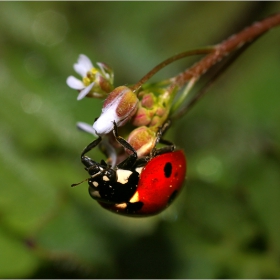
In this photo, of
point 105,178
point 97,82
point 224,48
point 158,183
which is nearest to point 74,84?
point 97,82

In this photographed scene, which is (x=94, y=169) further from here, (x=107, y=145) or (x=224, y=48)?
(x=224, y=48)

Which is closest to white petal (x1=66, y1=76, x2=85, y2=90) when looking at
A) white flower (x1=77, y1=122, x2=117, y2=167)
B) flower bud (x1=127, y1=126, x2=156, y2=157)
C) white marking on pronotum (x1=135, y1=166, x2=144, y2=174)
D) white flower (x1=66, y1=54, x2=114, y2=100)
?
white flower (x1=66, y1=54, x2=114, y2=100)

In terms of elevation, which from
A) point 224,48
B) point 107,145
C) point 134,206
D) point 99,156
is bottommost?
point 134,206

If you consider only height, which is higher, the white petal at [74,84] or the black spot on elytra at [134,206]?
A: the white petal at [74,84]

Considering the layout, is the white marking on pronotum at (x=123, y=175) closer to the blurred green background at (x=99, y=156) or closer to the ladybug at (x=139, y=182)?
the ladybug at (x=139, y=182)

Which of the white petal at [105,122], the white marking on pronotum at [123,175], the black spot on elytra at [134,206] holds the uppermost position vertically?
the white petal at [105,122]

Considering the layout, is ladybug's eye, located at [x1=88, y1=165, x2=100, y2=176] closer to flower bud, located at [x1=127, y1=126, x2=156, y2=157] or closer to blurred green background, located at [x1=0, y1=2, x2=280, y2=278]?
flower bud, located at [x1=127, y1=126, x2=156, y2=157]

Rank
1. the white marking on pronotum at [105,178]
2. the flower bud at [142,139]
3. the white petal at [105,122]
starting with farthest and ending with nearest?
1. the white marking on pronotum at [105,178]
2. the flower bud at [142,139]
3. the white petal at [105,122]

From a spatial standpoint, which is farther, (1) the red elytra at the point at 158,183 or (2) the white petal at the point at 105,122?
(1) the red elytra at the point at 158,183

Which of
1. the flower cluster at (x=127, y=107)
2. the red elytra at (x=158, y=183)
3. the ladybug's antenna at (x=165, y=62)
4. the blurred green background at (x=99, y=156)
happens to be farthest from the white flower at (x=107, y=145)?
the blurred green background at (x=99, y=156)
